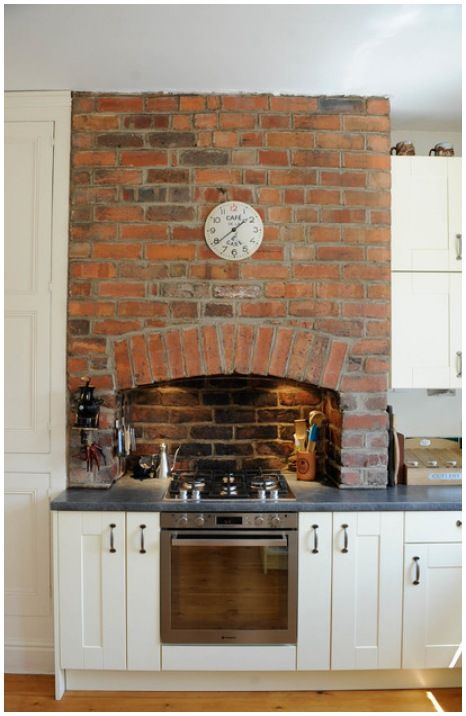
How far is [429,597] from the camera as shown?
7.73 ft

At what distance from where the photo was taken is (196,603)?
2.32 meters

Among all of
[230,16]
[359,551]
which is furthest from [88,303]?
[359,551]

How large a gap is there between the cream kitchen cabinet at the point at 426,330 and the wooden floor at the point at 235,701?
141 cm

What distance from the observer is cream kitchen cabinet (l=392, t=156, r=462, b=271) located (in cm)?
264

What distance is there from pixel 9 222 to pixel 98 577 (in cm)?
171

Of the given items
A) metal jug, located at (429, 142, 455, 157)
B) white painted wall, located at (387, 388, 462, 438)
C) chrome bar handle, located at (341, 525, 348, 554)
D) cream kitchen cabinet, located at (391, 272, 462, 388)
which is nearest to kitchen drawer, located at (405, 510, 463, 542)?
chrome bar handle, located at (341, 525, 348, 554)

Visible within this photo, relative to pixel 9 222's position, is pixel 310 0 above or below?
above

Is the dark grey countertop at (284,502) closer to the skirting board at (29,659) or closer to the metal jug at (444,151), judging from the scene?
the skirting board at (29,659)

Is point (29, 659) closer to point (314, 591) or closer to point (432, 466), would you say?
point (314, 591)

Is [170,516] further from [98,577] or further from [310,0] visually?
[310,0]

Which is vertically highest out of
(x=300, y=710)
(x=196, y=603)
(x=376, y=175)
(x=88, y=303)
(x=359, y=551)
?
(x=376, y=175)

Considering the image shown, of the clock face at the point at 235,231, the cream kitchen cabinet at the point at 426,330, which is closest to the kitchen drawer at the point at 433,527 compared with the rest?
the cream kitchen cabinet at the point at 426,330

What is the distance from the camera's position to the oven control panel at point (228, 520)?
231 cm

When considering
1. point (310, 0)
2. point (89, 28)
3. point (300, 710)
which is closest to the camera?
point (310, 0)
